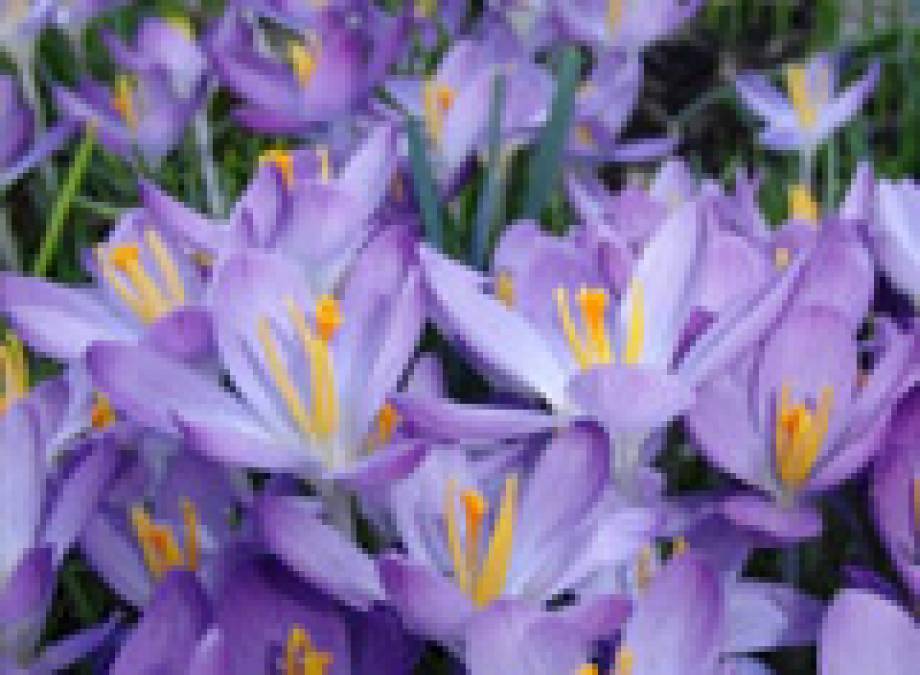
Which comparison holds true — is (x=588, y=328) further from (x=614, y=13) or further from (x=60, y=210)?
(x=614, y=13)

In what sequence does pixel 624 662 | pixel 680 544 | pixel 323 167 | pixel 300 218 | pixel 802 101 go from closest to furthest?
pixel 624 662
pixel 680 544
pixel 300 218
pixel 323 167
pixel 802 101

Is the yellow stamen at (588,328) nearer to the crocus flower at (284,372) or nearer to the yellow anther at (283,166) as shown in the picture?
the crocus flower at (284,372)

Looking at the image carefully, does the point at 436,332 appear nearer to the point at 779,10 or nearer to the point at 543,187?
the point at 543,187

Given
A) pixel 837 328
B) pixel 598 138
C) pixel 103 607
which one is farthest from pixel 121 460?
pixel 598 138

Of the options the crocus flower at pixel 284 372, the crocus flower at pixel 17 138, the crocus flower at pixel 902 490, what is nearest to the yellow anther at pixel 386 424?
the crocus flower at pixel 284 372

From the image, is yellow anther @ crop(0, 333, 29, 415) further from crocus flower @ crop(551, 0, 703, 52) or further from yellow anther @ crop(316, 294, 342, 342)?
crocus flower @ crop(551, 0, 703, 52)

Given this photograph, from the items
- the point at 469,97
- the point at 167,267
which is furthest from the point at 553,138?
the point at 167,267

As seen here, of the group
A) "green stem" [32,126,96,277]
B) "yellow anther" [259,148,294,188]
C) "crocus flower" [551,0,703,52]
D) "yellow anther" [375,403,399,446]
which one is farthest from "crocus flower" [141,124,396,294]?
"crocus flower" [551,0,703,52]
